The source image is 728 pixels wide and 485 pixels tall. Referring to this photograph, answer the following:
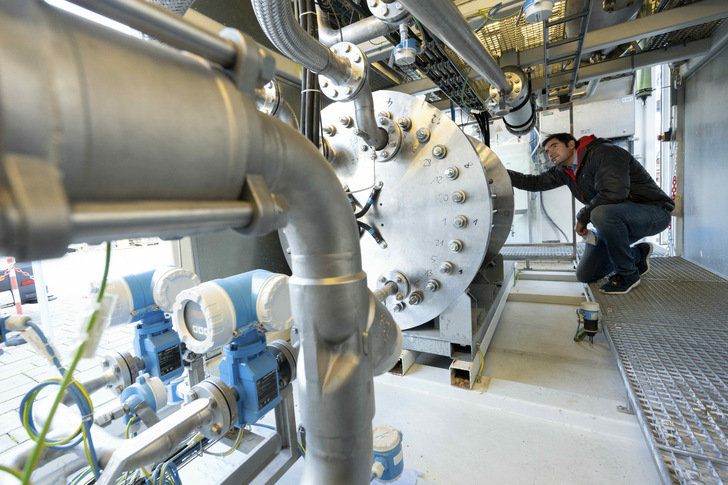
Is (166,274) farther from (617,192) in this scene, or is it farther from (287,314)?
(617,192)

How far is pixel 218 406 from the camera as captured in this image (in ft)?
3.63

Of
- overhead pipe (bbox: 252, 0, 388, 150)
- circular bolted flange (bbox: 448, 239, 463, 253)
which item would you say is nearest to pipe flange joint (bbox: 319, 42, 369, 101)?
overhead pipe (bbox: 252, 0, 388, 150)

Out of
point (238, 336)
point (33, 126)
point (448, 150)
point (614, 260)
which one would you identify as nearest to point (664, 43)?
point (614, 260)

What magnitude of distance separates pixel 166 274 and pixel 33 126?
53.1 inches

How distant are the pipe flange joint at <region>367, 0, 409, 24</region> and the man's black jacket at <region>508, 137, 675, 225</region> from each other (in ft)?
6.53

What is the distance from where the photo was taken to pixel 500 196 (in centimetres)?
241

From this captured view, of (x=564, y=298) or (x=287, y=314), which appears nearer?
(x=287, y=314)

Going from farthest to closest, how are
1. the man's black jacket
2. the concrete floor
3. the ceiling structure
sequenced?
the man's black jacket, the ceiling structure, the concrete floor

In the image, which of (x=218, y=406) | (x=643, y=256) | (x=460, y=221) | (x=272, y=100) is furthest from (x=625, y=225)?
(x=218, y=406)

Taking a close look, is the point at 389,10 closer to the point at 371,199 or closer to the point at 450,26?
the point at 450,26

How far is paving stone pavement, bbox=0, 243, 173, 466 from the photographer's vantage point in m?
1.57

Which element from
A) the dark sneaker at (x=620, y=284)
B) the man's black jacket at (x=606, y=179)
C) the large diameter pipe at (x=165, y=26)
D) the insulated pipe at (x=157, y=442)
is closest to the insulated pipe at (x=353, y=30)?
the large diameter pipe at (x=165, y=26)

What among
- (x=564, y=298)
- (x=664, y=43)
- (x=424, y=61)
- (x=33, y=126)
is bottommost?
(x=564, y=298)

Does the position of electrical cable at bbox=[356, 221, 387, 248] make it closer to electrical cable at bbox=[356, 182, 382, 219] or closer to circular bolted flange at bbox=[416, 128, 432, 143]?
electrical cable at bbox=[356, 182, 382, 219]
